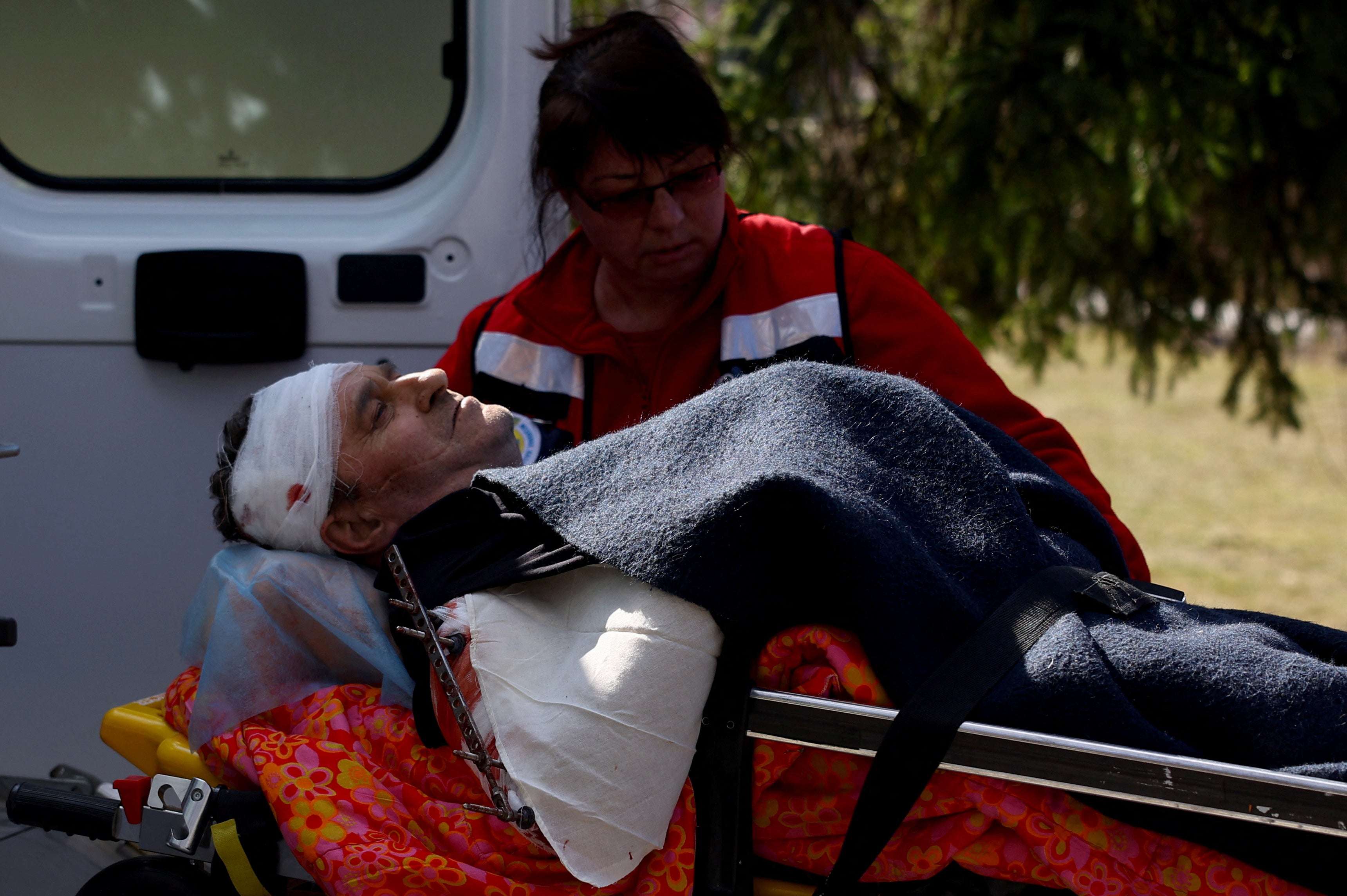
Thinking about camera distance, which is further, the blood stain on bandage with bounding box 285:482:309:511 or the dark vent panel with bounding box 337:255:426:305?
the dark vent panel with bounding box 337:255:426:305

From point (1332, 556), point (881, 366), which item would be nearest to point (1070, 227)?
point (881, 366)

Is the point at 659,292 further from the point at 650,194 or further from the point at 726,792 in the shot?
the point at 726,792

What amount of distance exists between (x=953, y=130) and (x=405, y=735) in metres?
2.48

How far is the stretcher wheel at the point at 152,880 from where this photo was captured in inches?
60.6

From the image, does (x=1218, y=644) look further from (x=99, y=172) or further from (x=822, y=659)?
(x=99, y=172)

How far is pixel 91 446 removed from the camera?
2400mm

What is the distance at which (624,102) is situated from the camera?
2064mm

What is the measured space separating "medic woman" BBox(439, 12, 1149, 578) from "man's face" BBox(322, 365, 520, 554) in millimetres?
285

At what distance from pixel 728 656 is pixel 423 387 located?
75 cm

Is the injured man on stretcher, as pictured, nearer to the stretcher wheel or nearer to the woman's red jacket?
the stretcher wheel

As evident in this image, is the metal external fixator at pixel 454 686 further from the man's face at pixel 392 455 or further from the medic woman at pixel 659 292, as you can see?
the medic woman at pixel 659 292

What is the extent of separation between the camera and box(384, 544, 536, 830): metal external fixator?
4.59 feet

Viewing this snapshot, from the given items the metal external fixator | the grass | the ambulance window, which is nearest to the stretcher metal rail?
the metal external fixator

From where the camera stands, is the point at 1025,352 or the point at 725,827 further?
the point at 1025,352
